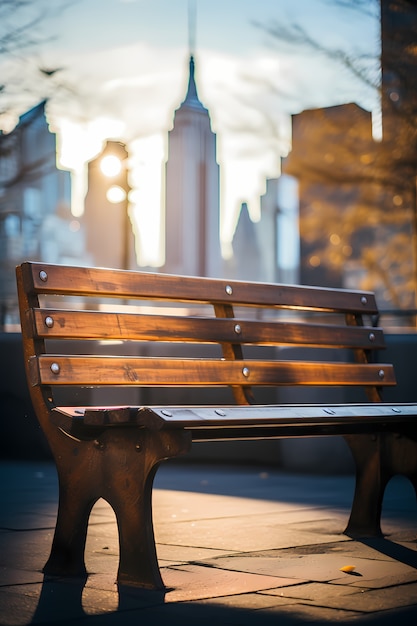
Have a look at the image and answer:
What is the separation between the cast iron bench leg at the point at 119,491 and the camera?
3.35m

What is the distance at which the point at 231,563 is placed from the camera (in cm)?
390

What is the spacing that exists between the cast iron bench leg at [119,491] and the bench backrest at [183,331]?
0.98 feet

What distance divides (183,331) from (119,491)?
0.98 metres

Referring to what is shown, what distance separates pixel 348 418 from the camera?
382 centimetres

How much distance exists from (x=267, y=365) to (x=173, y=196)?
253 feet

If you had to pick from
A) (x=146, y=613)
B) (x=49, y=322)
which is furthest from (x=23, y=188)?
(x=146, y=613)

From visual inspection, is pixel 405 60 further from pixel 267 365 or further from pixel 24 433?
pixel 267 365

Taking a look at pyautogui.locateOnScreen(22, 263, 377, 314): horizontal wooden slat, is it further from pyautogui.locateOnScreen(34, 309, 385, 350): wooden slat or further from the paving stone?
the paving stone

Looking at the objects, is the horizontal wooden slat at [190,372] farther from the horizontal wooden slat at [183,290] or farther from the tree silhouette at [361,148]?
the tree silhouette at [361,148]

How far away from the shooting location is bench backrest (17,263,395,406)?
382cm

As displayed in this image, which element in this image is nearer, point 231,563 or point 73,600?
point 73,600

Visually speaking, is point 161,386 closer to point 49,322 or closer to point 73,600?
point 49,322

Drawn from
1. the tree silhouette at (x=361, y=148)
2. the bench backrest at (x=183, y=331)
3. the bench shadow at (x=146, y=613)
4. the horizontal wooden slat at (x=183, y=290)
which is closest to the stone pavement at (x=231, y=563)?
the bench shadow at (x=146, y=613)

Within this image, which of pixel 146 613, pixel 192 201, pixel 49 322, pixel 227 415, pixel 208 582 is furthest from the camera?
pixel 192 201
